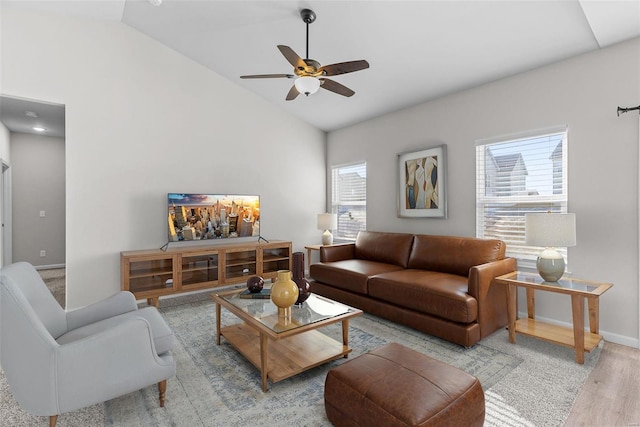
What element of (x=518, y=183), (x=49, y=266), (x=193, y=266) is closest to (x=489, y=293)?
(x=518, y=183)

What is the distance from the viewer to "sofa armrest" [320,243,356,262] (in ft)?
13.9

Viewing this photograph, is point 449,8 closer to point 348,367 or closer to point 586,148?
point 586,148

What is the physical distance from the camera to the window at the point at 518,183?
3068 mm

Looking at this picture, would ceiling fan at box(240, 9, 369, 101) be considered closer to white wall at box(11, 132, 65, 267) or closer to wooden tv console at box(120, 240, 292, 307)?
wooden tv console at box(120, 240, 292, 307)

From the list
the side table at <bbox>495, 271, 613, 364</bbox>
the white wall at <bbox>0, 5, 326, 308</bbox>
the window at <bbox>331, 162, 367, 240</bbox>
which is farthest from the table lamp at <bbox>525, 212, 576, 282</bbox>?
the white wall at <bbox>0, 5, 326, 308</bbox>

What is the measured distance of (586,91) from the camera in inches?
112

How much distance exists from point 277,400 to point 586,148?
3319 millimetres

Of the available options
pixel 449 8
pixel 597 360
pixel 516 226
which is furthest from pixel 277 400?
pixel 449 8

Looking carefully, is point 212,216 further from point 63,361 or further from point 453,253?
point 453,253

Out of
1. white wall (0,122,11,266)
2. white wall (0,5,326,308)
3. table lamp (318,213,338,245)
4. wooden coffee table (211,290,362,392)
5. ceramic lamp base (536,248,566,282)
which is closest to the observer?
wooden coffee table (211,290,362,392)

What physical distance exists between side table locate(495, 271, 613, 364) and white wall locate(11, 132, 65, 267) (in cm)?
727

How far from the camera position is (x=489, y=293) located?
277 centimetres

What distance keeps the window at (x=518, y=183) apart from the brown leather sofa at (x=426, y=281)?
0.36 metres

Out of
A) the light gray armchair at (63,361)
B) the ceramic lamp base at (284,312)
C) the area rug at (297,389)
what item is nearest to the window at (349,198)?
the area rug at (297,389)
